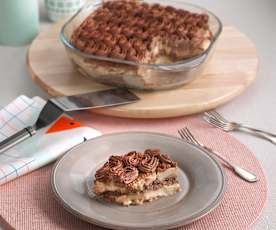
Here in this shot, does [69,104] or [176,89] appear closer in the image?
[69,104]

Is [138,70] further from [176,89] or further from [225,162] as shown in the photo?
[225,162]

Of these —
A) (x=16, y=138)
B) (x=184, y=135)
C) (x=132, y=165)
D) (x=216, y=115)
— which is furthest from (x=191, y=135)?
(x=16, y=138)

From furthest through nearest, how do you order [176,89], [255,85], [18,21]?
1. [18,21]
2. [255,85]
3. [176,89]

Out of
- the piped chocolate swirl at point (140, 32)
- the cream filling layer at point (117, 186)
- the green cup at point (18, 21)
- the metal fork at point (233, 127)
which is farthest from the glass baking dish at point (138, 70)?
the cream filling layer at point (117, 186)

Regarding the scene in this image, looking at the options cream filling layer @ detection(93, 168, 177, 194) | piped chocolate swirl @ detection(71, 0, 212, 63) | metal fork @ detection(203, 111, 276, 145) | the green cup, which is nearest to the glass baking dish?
piped chocolate swirl @ detection(71, 0, 212, 63)

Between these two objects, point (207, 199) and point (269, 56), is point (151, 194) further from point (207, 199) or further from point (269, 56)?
point (269, 56)

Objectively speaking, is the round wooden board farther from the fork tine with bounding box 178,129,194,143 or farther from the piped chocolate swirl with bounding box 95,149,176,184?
the piped chocolate swirl with bounding box 95,149,176,184

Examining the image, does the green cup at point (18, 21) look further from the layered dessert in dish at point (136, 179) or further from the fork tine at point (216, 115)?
the layered dessert in dish at point (136, 179)
